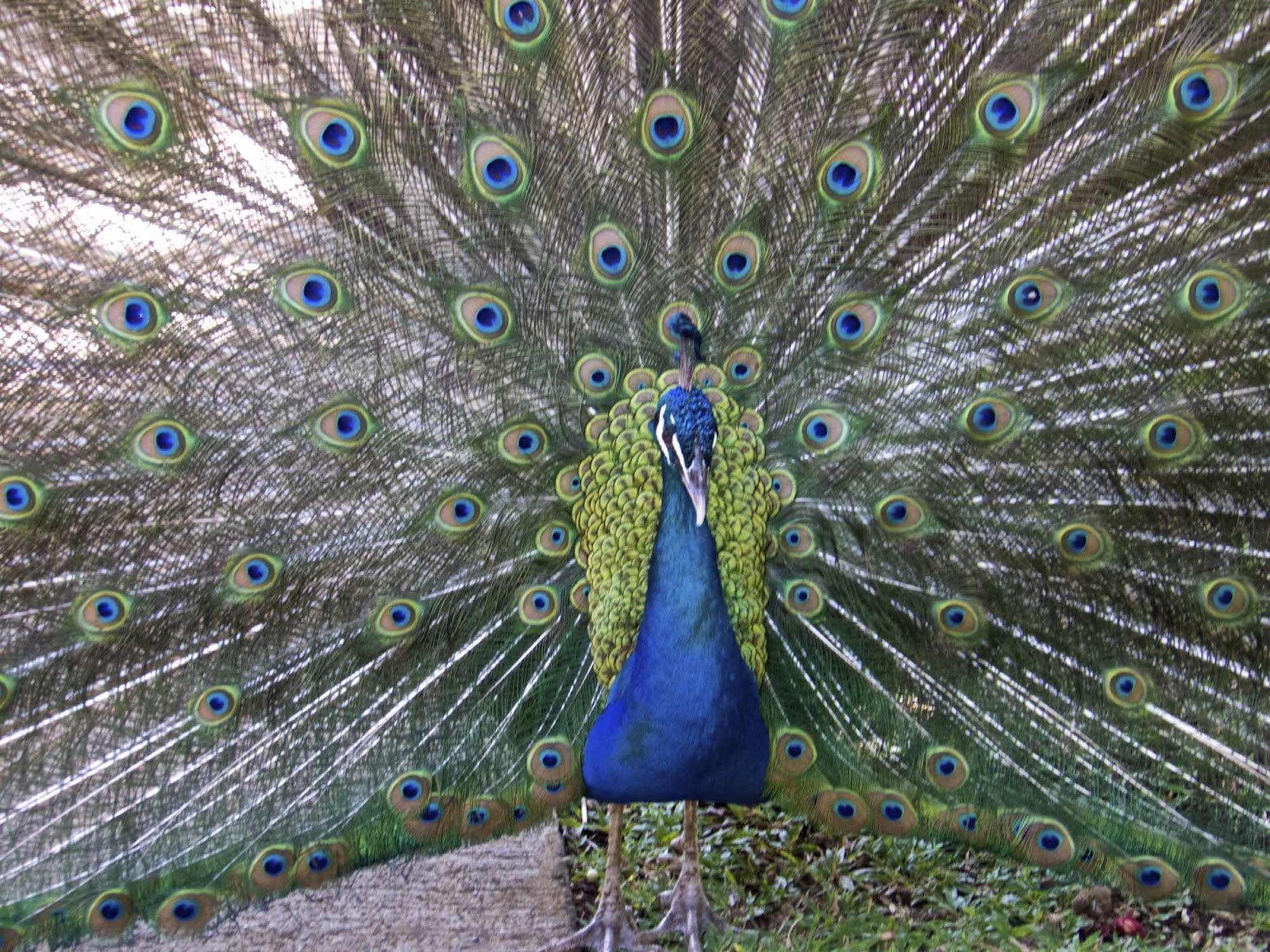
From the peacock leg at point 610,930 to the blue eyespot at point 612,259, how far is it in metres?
1.37

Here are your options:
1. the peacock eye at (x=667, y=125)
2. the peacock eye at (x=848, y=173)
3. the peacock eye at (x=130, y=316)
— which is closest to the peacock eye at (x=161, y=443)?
the peacock eye at (x=130, y=316)

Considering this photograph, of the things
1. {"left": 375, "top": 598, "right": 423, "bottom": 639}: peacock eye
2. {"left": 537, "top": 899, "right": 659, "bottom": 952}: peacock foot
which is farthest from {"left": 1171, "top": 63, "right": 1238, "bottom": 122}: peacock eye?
{"left": 537, "top": 899, "right": 659, "bottom": 952}: peacock foot

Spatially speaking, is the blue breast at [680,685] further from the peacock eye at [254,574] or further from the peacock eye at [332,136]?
the peacock eye at [332,136]

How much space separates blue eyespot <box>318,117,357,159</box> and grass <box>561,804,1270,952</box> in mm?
2089

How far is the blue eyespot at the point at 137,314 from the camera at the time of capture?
7.10ft

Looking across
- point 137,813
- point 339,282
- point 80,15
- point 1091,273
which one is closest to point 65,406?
point 339,282

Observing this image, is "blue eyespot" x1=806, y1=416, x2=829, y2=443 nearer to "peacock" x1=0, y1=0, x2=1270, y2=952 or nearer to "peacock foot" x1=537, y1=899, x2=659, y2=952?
"peacock" x1=0, y1=0, x2=1270, y2=952

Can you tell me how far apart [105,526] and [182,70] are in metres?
0.91

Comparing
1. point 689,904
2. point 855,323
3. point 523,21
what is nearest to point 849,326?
point 855,323

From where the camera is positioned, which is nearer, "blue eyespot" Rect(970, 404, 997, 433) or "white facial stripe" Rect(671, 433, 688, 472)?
"white facial stripe" Rect(671, 433, 688, 472)

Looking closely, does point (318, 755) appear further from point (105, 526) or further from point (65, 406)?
point (65, 406)

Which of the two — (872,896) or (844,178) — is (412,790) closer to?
(872,896)

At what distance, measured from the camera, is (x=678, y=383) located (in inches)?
92.5

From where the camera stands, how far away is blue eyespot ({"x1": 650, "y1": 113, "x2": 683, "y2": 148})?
2340mm
